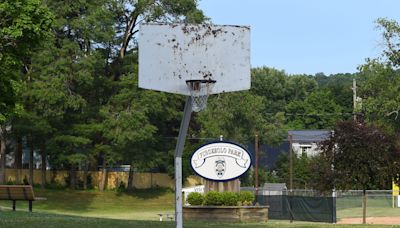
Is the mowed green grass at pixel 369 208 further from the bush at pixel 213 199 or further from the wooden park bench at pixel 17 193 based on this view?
the wooden park bench at pixel 17 193

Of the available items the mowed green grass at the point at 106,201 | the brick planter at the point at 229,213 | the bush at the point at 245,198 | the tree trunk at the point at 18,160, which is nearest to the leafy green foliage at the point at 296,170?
the mowed green grass at the point at 106,201

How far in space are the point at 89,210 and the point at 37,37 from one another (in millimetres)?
23493

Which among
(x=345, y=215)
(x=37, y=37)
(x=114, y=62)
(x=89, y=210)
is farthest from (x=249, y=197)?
(x=114, y=62)

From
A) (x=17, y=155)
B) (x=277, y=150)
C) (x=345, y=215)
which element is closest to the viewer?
(x=345, y=215)

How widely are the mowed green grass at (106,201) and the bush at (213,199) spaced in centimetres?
1808

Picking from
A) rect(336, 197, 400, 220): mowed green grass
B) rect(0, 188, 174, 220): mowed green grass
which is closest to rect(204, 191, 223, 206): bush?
rect(336, 197, 400, 220): mowed green grass

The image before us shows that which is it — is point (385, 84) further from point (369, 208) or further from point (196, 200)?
point (196, 200)

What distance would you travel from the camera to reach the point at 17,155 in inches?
2176

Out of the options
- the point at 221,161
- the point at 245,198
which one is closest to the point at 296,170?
the point at 245,198

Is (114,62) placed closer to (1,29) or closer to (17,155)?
(17,155)

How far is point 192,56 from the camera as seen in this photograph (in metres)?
8.64

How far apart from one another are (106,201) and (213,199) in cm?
2578

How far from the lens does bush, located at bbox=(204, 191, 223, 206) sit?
23.8m

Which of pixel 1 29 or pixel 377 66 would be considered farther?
pixel 377 66
